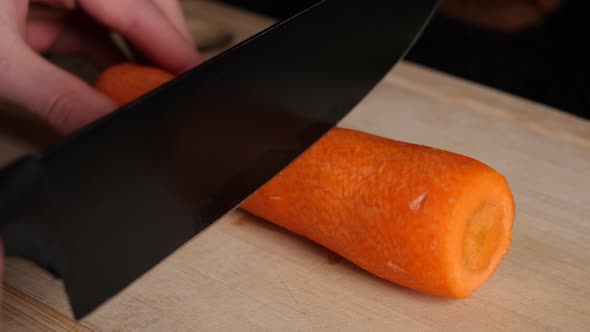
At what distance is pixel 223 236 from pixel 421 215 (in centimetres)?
36

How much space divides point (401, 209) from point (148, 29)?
0.68 metres

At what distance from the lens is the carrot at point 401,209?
35.6 inches

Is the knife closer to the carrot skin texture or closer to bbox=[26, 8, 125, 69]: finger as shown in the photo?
the carrot skin texture

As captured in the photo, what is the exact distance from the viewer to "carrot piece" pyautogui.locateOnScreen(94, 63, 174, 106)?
4.28 feet

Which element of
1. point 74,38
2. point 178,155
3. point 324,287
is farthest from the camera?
point 74,38

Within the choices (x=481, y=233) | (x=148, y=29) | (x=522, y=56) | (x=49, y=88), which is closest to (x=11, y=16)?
(x=49, y=88)

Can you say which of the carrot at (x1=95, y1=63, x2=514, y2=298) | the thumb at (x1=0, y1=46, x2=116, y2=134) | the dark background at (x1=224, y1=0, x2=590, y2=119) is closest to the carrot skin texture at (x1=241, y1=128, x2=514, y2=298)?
the carrot at (x1=95, y1=63, x2=514, y2=298)

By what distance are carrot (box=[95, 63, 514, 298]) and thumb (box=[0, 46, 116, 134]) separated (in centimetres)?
32

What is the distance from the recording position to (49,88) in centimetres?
105

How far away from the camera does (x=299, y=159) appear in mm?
1068

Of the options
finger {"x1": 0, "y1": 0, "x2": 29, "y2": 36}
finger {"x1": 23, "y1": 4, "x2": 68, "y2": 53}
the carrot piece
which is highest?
finger {"x1": 0, "y1": 0, "x2": 29, "y2": 36}

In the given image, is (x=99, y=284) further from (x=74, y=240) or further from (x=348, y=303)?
(x=348, y=303)

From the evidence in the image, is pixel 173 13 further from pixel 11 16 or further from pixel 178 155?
pixel 178 155

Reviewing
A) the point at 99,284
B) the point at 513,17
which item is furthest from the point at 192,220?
the point at 513,17
